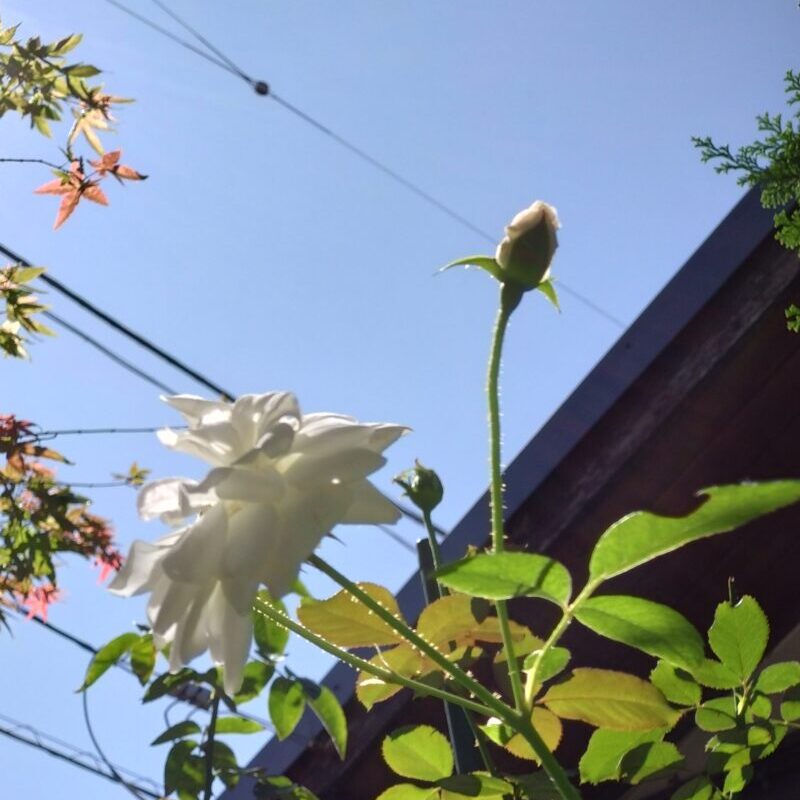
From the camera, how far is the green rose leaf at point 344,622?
52 cm

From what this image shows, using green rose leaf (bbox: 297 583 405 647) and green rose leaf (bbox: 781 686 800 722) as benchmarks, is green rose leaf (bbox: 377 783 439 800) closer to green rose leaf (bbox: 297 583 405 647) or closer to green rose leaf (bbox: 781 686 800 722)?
green rose leaf (bbox: 297 583 405 647)

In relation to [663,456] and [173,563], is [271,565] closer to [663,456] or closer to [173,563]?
[173,563]

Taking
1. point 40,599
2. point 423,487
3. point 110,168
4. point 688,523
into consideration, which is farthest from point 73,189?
point 688,523

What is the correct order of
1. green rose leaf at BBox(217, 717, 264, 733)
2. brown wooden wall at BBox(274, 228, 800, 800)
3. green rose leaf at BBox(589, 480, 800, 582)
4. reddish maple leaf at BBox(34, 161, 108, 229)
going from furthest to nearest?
reddish maple leaf at BBox(34, 161, 108, 229)
brown wooden wall at BBox(274, 228, 800, 800)
green rose leaf at BBox(217, 717, 264, 733)
green rose leaf at BBox(589, 480, 800, 582)

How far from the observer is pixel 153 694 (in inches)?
34.3

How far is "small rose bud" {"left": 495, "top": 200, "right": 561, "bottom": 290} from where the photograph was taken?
1.65 feet

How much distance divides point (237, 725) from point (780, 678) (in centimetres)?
58

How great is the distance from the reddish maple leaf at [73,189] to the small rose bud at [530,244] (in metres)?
1.35

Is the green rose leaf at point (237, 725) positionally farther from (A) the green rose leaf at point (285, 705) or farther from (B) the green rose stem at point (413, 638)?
(B) the green rose stem at point (413, 638)

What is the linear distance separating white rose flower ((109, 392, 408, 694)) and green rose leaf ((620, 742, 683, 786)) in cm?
28

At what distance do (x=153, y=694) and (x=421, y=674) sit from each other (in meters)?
0.38

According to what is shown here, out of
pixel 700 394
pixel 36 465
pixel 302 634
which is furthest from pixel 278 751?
pixel 302 634

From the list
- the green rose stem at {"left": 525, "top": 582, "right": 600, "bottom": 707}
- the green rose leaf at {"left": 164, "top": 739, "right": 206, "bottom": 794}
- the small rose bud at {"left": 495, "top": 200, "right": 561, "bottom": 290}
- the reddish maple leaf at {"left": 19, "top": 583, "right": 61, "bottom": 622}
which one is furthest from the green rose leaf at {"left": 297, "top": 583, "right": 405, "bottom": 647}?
the reddish maple leaf at {"left": 19, "top": 583, "right": 61, "bottom": 622}

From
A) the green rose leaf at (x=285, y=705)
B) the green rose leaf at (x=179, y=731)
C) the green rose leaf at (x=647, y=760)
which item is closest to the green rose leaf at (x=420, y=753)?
the green rose leaf at (x=647, y=760)
